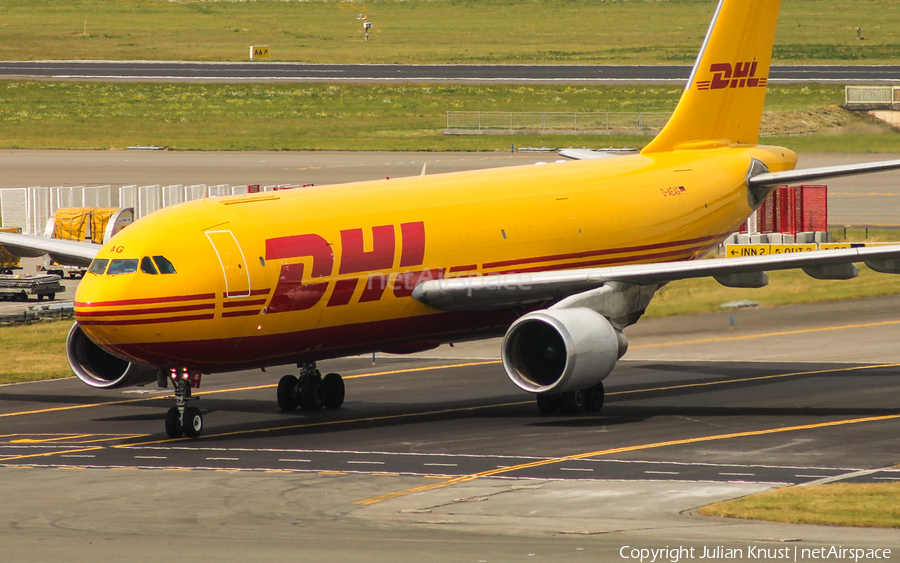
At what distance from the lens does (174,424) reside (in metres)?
30.5

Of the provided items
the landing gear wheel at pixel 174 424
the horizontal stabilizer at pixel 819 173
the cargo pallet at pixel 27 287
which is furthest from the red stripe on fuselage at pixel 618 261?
the cargo pallet at pixel 27 287

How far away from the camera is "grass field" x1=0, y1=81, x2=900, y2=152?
105500 mm

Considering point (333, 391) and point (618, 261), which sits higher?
point (618, 261)

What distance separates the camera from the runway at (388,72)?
14162 centimetres

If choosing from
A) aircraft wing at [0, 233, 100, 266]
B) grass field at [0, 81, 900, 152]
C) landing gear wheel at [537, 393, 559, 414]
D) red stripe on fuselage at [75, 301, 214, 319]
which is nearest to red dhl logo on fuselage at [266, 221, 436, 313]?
red stripe on fuselage at [75, 301, 214, 319]

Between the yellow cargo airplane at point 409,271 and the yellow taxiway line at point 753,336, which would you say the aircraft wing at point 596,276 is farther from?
the yellow taxiway line at point 753,336

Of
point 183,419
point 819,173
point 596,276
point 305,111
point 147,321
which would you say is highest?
point 305,111

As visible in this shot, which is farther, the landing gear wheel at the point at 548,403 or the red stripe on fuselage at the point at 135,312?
the landing gear wheel at the point at 548,403

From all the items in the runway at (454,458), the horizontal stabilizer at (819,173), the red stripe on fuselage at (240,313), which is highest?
the horizontal stabilizer at (819,173)

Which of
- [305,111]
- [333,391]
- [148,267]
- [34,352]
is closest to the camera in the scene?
[148,267]

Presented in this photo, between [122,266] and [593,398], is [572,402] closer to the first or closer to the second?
[593,398]

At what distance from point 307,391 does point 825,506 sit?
15935 millimetres

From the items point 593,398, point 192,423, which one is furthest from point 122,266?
point 593,398

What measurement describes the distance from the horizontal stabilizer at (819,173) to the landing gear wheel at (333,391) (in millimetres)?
14585
